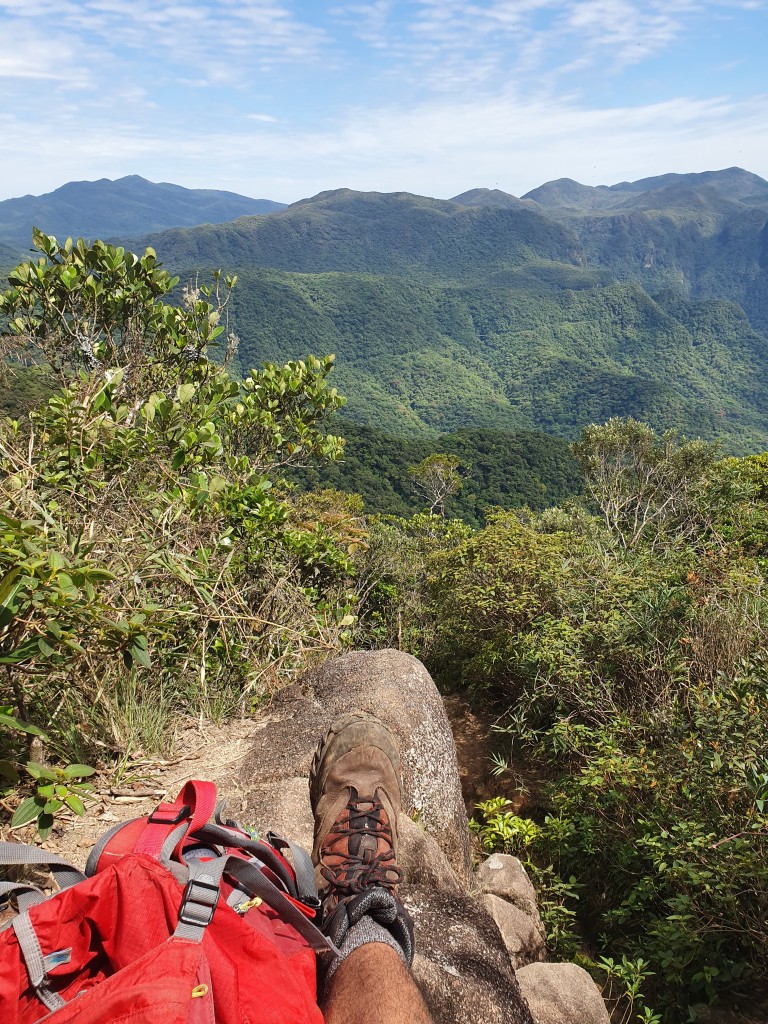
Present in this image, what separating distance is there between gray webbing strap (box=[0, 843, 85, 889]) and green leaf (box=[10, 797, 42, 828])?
41 cm

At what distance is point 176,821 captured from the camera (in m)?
1.21

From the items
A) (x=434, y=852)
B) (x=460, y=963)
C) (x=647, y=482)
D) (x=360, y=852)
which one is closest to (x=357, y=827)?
(x=360, y=852)

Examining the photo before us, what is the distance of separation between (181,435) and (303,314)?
13666 cm

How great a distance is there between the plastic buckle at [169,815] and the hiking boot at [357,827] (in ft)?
1.50

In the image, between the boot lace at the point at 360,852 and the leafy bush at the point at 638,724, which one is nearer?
the boot lace at the point at 360,852

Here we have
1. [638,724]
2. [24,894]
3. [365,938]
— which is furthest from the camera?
[638,724]

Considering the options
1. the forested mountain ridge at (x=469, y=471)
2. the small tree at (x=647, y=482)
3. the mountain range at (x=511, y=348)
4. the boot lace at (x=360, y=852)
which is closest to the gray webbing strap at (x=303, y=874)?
the boot lace at (x=360, y=852)

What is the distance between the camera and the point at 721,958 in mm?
2246

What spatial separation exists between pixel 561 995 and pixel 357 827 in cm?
100

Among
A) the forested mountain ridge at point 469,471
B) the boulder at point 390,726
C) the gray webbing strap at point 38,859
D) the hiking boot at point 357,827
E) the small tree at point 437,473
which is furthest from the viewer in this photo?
the forested mountain ridge at point 469,471

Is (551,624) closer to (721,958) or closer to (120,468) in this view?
(721,958)

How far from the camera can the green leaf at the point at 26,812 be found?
151 cm

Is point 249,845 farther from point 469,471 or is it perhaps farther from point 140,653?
point 469,471

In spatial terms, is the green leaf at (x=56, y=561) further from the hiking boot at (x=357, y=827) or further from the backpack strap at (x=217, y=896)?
the hiking boot at (x=357, y=827)
